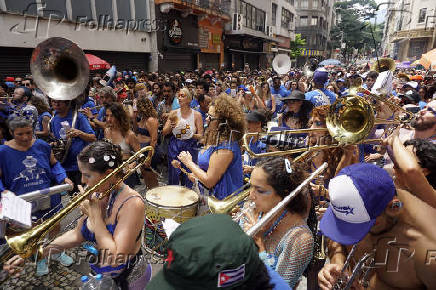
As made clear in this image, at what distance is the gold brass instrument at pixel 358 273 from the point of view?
1596 millimetres

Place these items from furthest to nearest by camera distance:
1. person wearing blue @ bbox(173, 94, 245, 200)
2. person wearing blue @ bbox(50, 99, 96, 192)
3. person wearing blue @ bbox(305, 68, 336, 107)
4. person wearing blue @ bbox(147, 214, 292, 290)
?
person wearing blue @ bbox(305, 68, 336, 107), person wearing blue @ bbox(50, 99, 96, 192), person wearing blue @ bbox(173, 94, 245, 200), person wearing blue @ bbox(147, 214, 292, 290)

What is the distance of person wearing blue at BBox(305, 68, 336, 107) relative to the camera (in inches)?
198

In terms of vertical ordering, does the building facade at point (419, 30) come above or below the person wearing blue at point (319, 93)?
above

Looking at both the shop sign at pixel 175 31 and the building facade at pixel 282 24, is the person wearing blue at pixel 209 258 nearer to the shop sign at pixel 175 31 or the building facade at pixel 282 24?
the shop sign at pixel 175 31

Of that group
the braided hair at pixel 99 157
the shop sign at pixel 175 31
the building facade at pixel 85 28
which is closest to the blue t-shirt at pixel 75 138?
the braided hair at pixel 99 157

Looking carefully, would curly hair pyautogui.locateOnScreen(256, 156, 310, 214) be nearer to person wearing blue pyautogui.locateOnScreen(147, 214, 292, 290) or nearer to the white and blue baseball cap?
the white and blue baseball cap

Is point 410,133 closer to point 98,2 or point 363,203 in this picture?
point 363,203

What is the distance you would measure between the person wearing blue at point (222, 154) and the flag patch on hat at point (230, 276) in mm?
1793

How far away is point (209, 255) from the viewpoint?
883 mm

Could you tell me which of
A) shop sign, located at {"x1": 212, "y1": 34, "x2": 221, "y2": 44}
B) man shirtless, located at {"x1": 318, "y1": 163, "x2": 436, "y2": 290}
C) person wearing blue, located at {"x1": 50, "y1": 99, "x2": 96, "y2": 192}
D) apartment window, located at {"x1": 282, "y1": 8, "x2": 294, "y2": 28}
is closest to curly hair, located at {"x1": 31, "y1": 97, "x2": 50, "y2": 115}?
person wearing blue, located at {"x1": 50, "y1": 99, "x2": 96, "y2": 192}

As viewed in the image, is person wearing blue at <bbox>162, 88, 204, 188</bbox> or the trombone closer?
the trombone

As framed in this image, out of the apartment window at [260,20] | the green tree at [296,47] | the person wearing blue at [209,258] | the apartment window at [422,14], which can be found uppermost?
the apartment window at [422,14]

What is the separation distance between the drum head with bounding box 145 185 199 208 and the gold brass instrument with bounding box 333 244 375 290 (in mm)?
1530

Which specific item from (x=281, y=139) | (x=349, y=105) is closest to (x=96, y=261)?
(x=281, y=139)
